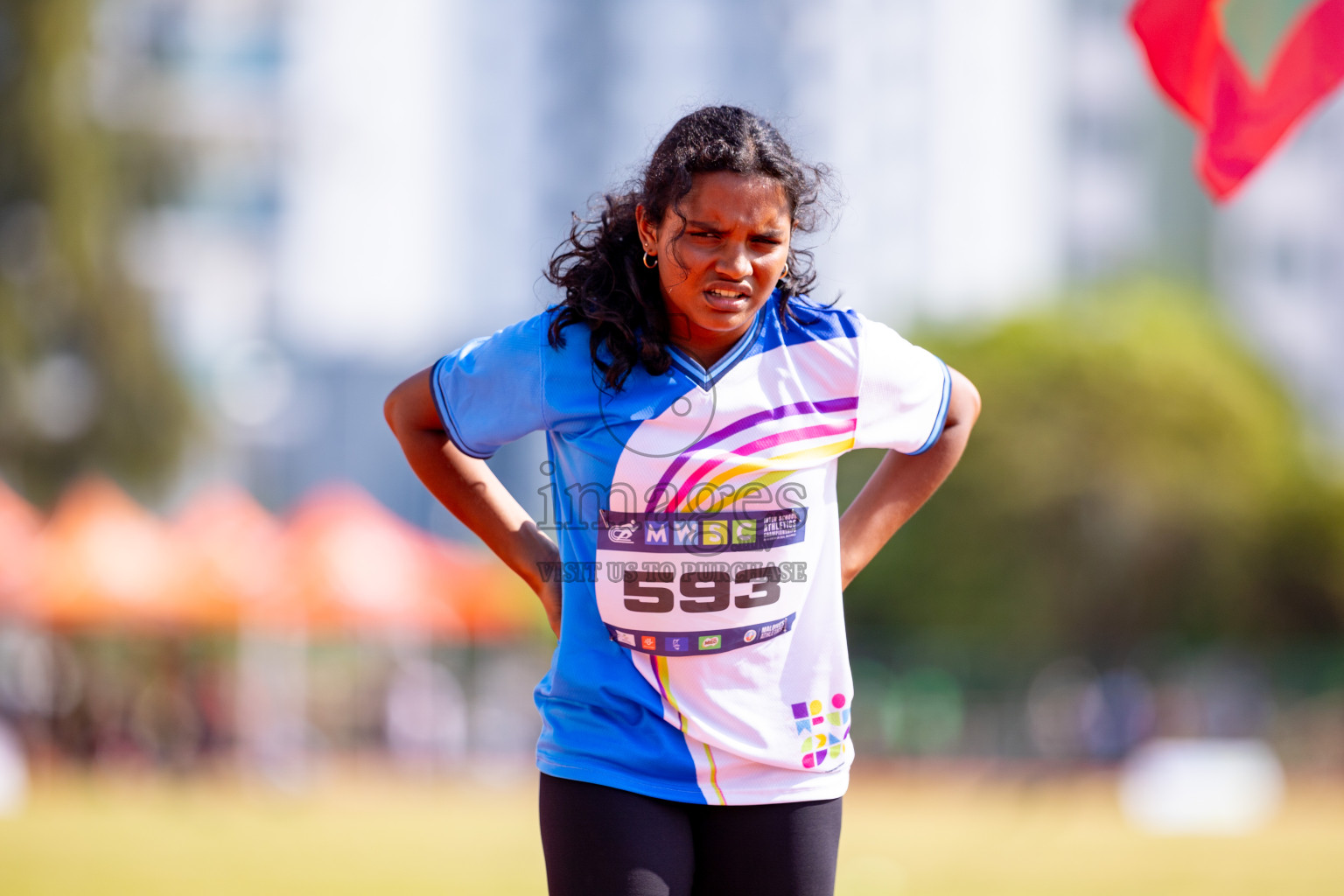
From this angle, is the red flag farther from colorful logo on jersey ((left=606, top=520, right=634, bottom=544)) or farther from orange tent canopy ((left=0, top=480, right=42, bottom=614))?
orange tent canopy ((left=0, top=480, right=42, bottom=614))

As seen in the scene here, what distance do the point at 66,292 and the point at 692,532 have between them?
1793 cm

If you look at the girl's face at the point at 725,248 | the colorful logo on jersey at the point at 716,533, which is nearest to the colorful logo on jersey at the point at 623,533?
the colorful logo on jersey at the point at 716,533

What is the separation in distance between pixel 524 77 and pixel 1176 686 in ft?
243

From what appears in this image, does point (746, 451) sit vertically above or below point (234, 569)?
below

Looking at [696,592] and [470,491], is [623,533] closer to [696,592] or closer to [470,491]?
[696,592]

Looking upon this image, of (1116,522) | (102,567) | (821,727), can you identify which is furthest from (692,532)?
(1116,522)

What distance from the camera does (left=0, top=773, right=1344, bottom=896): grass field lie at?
10.5 meters

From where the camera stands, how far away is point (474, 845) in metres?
13.6

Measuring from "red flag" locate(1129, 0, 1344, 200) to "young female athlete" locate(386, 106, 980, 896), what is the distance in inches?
58.6

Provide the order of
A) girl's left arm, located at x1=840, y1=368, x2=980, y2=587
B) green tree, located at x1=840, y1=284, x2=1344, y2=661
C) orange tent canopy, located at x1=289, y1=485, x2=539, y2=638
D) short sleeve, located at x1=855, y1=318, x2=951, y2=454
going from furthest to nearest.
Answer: green tree, located at x1=840, y1=284, x2=1344, y2=661 → orange tent canopy, located at x1=289, y1=485, x2=539, y2=638 → girl's left arm, located at x1=840, y1=368, x2=980, y2=587 → short sleeve, located at x1=855, y1=318, x2=951, y2=454

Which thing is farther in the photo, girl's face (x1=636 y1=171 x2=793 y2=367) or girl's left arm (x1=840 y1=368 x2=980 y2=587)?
girl's left arm (x1=840 y1=368 x2=980 y2=587)

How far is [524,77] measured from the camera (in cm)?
9244

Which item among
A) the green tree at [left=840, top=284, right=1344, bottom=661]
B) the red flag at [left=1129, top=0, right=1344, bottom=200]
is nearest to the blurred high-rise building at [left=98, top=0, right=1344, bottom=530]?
Result: the green tree at [left=840, top=284, right=1344, bottom=661]

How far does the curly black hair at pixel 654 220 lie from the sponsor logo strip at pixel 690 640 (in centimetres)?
46
